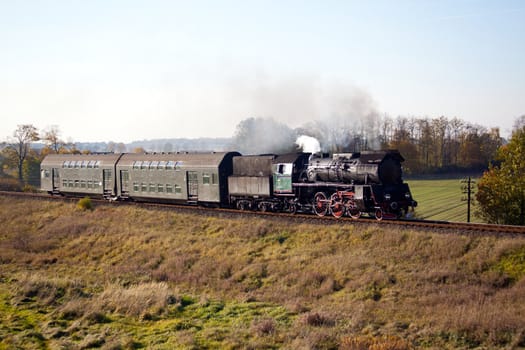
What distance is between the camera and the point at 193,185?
3100 cm

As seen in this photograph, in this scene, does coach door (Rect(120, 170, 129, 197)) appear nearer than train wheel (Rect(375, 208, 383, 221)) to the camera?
No

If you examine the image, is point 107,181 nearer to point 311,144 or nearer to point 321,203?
point 311,144

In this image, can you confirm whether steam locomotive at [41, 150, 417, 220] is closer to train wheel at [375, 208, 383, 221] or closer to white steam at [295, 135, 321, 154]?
train wheel at [375, 208, 383, 221]

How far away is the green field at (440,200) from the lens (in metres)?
43.1

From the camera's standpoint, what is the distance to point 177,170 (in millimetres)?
31812

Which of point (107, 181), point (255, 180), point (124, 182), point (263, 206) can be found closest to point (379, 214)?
point (263, 206)

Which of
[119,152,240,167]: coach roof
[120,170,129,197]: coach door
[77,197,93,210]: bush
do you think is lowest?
[77,197,93,210]: bush

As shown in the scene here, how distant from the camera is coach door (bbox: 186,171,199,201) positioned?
30734 mm

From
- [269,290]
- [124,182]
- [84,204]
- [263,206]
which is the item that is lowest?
[269,290]

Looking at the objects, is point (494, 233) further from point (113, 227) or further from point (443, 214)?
point (443, 214)

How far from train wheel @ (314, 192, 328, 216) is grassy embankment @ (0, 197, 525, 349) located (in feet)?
6.69

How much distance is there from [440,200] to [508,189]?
2335cm

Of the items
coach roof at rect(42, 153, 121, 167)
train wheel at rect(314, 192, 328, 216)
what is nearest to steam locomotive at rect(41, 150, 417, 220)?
train wheel at rect(314, 192, 328, 216)

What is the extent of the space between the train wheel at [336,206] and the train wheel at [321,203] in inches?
17.1
